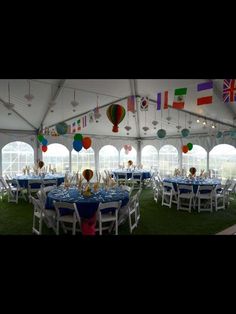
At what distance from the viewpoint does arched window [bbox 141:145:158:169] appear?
43.7 ft

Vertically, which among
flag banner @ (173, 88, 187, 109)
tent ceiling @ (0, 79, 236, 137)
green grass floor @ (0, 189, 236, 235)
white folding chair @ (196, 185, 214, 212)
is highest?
tent ceiling @ (0, 79, 236, 137)

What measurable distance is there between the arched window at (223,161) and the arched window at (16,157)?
906cm

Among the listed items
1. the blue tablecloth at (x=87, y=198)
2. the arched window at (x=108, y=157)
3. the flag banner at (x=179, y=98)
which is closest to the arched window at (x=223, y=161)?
the flag banner at (x=179, y=98)

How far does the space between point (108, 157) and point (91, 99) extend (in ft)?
18.1

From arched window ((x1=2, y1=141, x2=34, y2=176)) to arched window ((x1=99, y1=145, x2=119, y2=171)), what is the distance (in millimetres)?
4072

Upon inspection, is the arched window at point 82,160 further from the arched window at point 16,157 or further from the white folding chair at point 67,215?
the white folding chair at point 67,215

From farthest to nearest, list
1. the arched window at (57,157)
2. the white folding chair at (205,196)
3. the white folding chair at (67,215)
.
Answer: the arched window at (57,157)
the white folding chair at (205,196)
the white folding chair at (67,215)

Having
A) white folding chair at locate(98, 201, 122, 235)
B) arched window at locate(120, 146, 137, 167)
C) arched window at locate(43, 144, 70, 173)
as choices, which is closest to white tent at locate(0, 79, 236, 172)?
arched window at locate(43, 144, 70, 173)

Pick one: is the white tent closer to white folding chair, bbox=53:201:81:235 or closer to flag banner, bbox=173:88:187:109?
flag banner, bbox=173:88:187:109

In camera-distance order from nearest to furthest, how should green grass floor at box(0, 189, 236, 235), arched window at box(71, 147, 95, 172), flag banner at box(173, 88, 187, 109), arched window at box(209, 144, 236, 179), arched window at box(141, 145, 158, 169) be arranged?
green grass floor at box(0, 189, 236, 235) < flag banner at box(173, 88, 187, 109) < arched window at box(209, 144, 236, 179) < arched window at box(71, 147, 95, 172) < arched window at box(141, 145, 158, 169)

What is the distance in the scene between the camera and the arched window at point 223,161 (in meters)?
9.45
